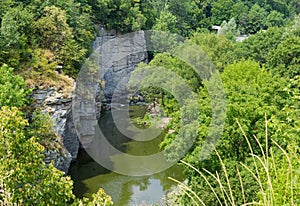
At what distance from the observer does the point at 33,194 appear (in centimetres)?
543

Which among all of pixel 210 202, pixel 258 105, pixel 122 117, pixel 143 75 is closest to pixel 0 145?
pixel 210 202

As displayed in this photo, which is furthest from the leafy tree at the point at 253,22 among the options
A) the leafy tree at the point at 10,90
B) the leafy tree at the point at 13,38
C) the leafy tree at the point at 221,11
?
the leafy tree at the point at 10,90

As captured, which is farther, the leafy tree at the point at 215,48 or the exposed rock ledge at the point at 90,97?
the leafy tree at the point at 215,48

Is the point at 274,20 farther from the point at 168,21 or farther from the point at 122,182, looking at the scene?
the point at 122,182

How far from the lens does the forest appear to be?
17.9ft

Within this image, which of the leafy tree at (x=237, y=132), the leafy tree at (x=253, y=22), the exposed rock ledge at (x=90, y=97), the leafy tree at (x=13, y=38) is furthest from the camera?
the leafy tree at (x=253, y=22)

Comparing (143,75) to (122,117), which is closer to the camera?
(143,75)

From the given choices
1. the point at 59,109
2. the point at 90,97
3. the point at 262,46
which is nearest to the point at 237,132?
the point at 59,109

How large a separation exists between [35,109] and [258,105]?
8.31 meters

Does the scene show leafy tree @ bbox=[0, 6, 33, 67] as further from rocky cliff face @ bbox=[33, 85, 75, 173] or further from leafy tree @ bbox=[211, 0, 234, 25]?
leafy tree @ bbox=[211, 0, 234, 25]

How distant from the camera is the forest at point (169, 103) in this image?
214 inches

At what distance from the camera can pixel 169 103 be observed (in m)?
19.1

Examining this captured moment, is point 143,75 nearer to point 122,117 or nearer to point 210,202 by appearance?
point 122,117

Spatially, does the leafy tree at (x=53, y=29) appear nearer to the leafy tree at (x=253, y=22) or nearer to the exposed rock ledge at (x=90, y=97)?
the exposed rock ledge at (x=90, y=97)
